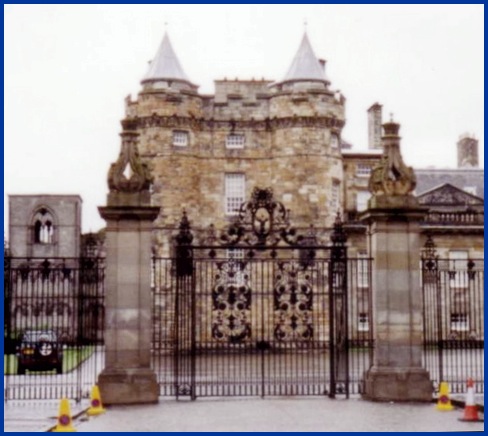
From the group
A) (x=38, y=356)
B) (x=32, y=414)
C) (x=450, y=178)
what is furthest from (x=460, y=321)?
(x=450, y=178)

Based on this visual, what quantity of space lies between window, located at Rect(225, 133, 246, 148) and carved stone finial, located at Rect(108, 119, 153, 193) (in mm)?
30463

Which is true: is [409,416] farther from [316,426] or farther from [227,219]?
[227,219]

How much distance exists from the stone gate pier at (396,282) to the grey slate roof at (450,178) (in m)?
39.5

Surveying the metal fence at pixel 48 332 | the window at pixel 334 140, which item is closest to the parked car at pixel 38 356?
the metal fence at pixel 48 332

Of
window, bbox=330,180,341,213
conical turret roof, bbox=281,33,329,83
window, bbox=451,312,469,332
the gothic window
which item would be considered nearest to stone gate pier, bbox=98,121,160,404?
window, bbox=451,312,469,332

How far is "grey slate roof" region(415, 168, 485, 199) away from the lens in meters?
58.9

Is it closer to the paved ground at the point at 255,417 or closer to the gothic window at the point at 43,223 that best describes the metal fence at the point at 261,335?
the paved ground at the point at 255,417

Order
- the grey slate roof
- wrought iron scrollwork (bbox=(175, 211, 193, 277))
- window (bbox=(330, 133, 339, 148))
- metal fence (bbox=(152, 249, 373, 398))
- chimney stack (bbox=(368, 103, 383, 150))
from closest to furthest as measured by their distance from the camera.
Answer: wrought iron scrollwork (bbox=(175, 211, 193, 277)) → metal fence (bbox=(152, 249, 373, 398)) → window (bbox=(330, 133, 339, 148)) → the grey slate roof → chimney stack (bbox=(368, 103, 383, 150))

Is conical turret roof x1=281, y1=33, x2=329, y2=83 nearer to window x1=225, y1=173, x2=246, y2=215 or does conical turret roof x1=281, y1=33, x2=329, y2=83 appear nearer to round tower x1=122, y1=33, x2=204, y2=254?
round tower x1=122, y1=33, x2=204, y2=254

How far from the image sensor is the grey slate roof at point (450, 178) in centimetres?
5891

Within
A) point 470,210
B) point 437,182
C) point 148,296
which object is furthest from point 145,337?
point 437,182

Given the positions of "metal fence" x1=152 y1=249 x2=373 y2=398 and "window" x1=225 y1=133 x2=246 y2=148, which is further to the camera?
"window" x1=225 y1=133 x2=246 y2=148

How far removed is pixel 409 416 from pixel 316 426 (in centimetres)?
203

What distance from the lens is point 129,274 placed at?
63.8ft
